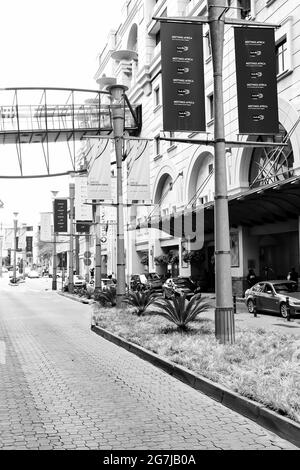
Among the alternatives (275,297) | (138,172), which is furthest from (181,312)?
(138,172)

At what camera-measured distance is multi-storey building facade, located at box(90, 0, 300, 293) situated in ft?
81.0

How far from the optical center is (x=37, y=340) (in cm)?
1432

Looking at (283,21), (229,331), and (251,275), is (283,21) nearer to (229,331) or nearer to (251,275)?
(251,275)

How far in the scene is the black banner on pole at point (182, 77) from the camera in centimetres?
1109

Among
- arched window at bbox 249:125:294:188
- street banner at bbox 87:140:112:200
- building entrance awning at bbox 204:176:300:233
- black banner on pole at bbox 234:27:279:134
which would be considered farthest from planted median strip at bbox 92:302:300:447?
arched window at bbox 249:125:294:188

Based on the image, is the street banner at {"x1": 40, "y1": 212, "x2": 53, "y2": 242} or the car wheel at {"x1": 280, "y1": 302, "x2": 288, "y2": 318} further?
the street banner at {"x1": 40, "y1": 212, "x2": 53, "y2": 242}

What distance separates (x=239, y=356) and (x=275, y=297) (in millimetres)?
11539

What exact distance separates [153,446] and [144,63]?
45.2 meters

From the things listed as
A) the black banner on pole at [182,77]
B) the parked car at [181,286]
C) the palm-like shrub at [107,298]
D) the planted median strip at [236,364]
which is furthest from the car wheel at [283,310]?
the parked car at [181,286]

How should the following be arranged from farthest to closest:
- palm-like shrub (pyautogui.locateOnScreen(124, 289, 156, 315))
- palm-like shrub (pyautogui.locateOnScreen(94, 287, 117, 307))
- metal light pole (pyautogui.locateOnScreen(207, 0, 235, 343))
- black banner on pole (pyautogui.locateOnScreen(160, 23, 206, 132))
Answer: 1. palm-like shrub (pyautogui.locateOnScreen(94, 287, 117, 307))
2. palm-like shrub (pyautogui.locateOnScreen(124, 289, 156, 315))
3. black banner on pole (pyautogui.locateOnScreen(160, 23, 206, 132))
4. metal light pole (pyautogui.locateOnScreen(207, 0, 235, 343))

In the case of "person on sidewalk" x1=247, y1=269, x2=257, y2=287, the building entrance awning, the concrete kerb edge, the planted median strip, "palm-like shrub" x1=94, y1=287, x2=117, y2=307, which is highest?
the building entrance awning

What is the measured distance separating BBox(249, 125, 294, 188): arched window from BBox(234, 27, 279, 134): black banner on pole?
1329cm

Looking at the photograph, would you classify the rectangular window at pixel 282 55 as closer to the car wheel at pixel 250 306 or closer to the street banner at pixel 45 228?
the car wheel at pixel 250 306

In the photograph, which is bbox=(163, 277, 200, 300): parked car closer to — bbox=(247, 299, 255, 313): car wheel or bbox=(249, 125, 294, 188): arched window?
bbox=(249, 125, 294, 188): arched window
